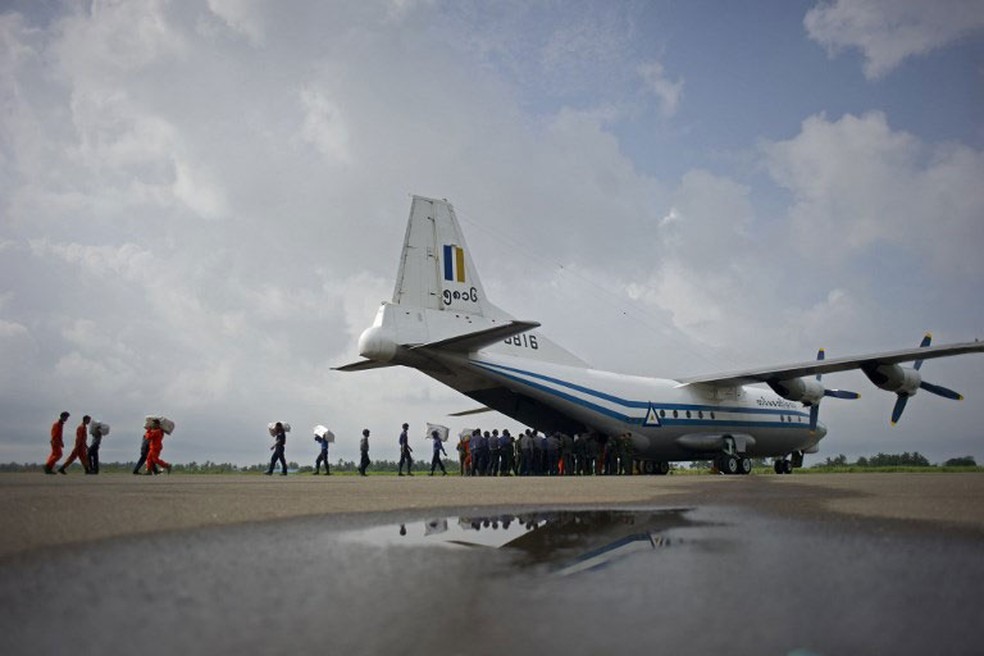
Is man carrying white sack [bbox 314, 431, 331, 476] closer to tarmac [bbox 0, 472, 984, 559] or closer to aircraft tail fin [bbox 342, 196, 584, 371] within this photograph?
aircraft tail fin [bbox 342, 196, 584, 371]

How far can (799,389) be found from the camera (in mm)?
22328

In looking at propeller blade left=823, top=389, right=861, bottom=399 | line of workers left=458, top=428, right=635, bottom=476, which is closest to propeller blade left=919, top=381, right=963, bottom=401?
propeller blade left=823, top=389, right=861, bottom=399

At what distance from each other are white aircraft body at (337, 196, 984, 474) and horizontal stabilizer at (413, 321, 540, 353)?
0.08ft

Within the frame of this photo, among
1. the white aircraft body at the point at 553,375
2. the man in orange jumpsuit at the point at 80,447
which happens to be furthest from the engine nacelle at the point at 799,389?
the man in orange jumpsuit at the point at 80,447

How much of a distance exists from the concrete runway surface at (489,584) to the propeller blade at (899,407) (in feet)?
60.6

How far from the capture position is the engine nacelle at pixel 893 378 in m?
20.4

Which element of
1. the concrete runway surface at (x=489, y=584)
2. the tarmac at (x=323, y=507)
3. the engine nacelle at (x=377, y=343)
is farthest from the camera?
the engine nacelle at (x=377, y=343)

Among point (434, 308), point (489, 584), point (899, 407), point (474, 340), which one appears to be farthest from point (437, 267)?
point (899, 407)

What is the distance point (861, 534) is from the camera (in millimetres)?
4227

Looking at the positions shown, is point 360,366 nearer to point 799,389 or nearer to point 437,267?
point 437,267

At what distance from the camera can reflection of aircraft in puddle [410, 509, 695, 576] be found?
11.1ft

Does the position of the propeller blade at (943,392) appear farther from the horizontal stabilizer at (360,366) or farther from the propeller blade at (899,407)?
the horizontal stabilizer at (360,366)

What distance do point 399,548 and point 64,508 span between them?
375 cm

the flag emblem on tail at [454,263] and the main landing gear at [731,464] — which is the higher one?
the flag emblem on tail at [454,263]
